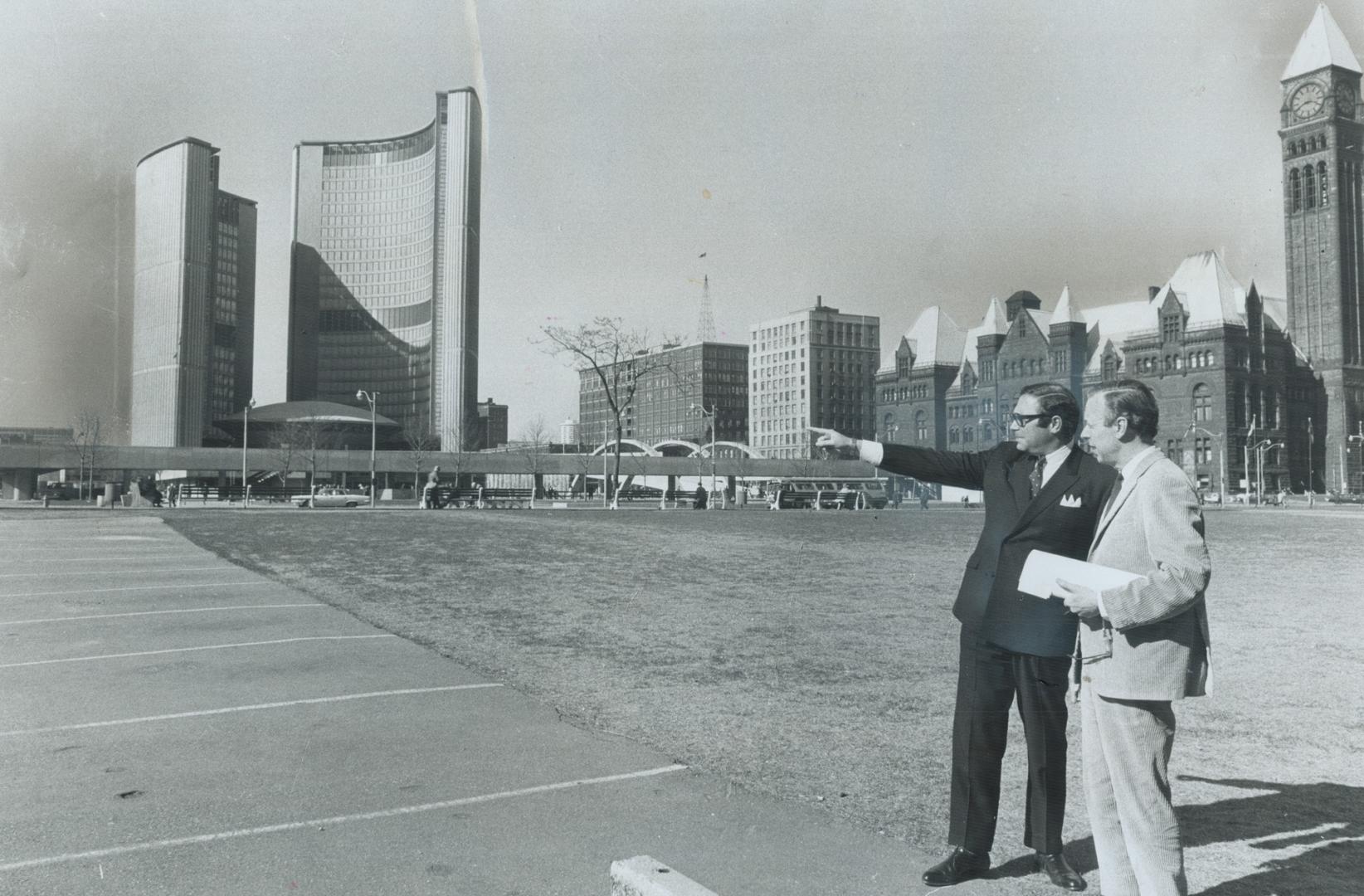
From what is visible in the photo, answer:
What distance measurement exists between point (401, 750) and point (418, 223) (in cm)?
14733

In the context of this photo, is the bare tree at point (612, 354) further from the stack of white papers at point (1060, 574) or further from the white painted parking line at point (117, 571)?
the stack of white papers at point (1060, 574)

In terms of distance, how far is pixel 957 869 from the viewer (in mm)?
3521

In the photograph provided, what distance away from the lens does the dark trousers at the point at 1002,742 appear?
3.64 meters

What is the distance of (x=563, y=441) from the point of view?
10744cm

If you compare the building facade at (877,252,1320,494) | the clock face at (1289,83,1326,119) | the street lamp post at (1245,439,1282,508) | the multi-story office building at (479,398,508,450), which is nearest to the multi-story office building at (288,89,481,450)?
the multi-story office building at (479,398,508,450)

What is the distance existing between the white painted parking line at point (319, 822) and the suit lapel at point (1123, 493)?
2.55 m

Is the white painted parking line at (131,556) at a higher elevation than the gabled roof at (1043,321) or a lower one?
lower

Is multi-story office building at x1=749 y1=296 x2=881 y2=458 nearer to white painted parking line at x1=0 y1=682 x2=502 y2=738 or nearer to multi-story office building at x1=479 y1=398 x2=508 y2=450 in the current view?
white painted parking line at x1=0 y1=682 x2=502 y2=738

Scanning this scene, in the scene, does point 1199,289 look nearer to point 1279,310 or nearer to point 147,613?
point 1279,310

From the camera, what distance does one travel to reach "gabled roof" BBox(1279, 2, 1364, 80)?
917 centimetres

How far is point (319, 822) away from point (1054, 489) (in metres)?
3.42

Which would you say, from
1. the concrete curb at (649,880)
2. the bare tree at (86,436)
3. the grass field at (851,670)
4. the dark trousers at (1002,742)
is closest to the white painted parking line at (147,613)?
the grass field at (851,670)

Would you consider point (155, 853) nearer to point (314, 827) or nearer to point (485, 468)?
point (314, 827)

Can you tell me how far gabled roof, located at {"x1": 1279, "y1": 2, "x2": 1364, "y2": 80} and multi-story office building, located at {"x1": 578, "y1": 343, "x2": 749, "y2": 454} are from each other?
38311 millimetres
